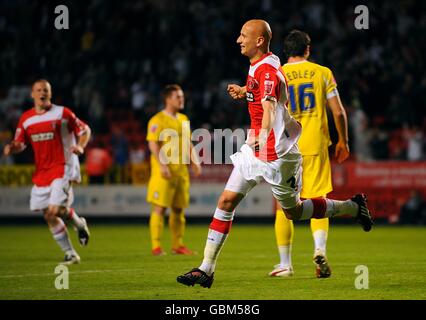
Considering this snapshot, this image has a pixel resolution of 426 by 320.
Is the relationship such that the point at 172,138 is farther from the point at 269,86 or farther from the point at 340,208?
the point at 269,86

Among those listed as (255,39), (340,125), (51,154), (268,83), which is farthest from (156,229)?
(268,83)

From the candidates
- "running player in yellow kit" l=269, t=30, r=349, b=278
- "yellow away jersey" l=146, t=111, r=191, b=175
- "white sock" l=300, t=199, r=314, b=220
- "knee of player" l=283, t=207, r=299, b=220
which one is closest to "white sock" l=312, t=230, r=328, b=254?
"running player in yellow kit" l=269, t=30, r=349, b=278

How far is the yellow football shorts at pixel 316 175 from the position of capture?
9.64 meters

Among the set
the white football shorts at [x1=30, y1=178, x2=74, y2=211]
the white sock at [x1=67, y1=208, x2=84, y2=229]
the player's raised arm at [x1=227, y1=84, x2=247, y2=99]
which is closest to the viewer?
the player's raised arm at [x1=227, y1=84, x2=247, y2=99]

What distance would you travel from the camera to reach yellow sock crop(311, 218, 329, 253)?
9344 mm

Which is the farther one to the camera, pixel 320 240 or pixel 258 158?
pixel 320 240

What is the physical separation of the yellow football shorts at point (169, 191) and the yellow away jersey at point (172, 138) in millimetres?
122

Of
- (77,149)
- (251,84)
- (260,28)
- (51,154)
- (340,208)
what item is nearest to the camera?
(251,84)

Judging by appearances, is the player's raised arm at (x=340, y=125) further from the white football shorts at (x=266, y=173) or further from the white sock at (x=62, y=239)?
the white sock at (x=62, y=239)

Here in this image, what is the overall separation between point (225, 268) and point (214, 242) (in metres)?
2.40

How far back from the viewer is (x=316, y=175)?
964cm

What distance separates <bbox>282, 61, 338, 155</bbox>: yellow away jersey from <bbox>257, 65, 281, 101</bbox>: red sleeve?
5.18ft

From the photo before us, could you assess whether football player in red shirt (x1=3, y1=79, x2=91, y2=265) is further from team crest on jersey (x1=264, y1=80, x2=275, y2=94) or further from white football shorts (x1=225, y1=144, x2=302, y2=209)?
team crest on jersey (x1=264, y1=80, x2=275, y2=94)

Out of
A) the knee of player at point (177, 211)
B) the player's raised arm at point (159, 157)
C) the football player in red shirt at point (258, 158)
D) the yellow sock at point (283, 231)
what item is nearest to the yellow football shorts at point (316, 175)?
the yellow sock at point (283, 231)
